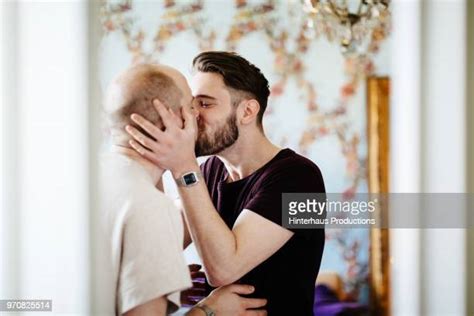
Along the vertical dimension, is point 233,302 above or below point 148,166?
below

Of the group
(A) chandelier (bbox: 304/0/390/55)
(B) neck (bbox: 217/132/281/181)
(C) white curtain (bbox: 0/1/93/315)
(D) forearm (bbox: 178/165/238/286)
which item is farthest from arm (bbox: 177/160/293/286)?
(A) chandelier (bbox: 304/0/390/55)

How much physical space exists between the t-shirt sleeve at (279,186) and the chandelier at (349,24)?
1.36 feet

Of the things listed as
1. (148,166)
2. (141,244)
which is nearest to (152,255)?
(141,244)

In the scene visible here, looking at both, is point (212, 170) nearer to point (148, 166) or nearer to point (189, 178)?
point (189, 178)

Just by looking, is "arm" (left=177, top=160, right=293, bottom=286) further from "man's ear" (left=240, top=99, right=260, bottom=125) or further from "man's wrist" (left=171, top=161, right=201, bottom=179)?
"man's ear" (left=240, top=99, right=260, bottom=125)

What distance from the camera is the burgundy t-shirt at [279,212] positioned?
2035mm

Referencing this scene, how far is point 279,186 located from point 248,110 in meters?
0.26

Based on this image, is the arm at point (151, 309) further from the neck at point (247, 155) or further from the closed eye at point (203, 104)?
the closed eye at point (203, 104)

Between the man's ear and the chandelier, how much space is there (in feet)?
1.03

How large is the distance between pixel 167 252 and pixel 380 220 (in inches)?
27.9

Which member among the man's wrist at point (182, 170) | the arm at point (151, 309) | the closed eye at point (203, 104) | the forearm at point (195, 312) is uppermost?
the closed eye at point (203, 104)

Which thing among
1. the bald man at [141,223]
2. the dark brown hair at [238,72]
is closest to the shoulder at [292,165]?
the dark brown hair at [238,72]

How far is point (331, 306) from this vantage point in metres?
2.11

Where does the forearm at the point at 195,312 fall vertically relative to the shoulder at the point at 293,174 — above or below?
below
